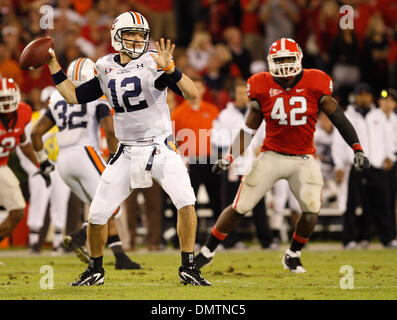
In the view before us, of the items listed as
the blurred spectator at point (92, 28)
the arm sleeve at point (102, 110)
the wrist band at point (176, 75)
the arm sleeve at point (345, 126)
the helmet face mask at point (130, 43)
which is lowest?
the arm sleeve at point (345, 126)

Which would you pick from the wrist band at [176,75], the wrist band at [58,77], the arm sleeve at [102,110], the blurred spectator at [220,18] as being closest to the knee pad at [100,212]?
the wrist band at [58,77]

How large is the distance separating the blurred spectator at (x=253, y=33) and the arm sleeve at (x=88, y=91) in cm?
801

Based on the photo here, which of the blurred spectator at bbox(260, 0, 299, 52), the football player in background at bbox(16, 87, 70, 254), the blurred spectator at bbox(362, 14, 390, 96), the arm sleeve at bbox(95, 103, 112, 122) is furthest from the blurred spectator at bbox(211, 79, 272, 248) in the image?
the blurred spectator at bbox(260, 0, 299, 52)

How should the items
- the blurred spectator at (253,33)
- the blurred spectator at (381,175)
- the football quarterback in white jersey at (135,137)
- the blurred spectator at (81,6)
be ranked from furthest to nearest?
the blurred spectator at (81,6) → the blurred spectator at (253,33) → the blurred spectator at (381,175) → the football quarterback in white jersey at (135,137)

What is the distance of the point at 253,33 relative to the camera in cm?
1434

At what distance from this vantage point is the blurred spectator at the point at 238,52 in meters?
13.5

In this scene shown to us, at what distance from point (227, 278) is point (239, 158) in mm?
3842

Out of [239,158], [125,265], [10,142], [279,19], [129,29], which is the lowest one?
[125,265]

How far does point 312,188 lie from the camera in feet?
24.5

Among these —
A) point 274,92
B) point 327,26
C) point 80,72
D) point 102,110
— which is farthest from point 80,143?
point 327,26

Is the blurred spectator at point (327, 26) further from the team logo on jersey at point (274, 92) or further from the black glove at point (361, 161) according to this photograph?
the black glove at point (361, 161)

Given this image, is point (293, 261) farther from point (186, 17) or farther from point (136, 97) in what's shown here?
point (186, 17)

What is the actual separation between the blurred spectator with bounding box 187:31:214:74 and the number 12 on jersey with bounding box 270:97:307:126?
6.52 m
